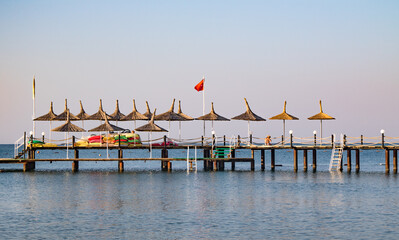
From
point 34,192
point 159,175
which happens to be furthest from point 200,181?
point 34,192

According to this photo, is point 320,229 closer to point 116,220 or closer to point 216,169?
point 116,220

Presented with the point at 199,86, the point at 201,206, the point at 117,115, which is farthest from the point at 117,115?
the point at 201,206

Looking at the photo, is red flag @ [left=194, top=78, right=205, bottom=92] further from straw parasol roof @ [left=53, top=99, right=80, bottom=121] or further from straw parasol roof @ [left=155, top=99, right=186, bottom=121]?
straw parasol roof @ [left=53, top=99, right=80, bottom=121]

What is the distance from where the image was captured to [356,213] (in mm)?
35594

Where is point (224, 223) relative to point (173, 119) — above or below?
below

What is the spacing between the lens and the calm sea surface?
2993 centimetres

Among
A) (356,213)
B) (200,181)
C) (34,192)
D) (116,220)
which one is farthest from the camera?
(200,181)

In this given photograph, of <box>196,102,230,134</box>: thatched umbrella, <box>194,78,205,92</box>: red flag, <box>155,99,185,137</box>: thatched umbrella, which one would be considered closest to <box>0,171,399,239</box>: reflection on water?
<box>155,99,185,137</box>: thatched umbrella

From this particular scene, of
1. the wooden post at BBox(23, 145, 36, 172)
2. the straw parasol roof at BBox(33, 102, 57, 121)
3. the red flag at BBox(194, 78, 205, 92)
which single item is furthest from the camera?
the straw parasol roof at BBox(33, 102, 57, 121)

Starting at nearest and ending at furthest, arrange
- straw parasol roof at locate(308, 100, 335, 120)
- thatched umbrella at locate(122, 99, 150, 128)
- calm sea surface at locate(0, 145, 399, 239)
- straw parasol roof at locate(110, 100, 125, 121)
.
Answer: calm sea surface at locate(0, 145, 399, 239), straw parasol roof at locate(308, 100, 335, 120), thatched umbrella at locate(122, 99, 150, 128), straw parasol roof at locate(110, 100, 125, 121)

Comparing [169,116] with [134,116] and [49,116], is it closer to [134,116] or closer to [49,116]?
[134,116]

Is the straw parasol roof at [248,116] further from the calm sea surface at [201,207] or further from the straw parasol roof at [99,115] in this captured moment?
the straw parasol roof at [99,115]

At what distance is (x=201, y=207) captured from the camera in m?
38.2

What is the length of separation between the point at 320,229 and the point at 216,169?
3600cm
